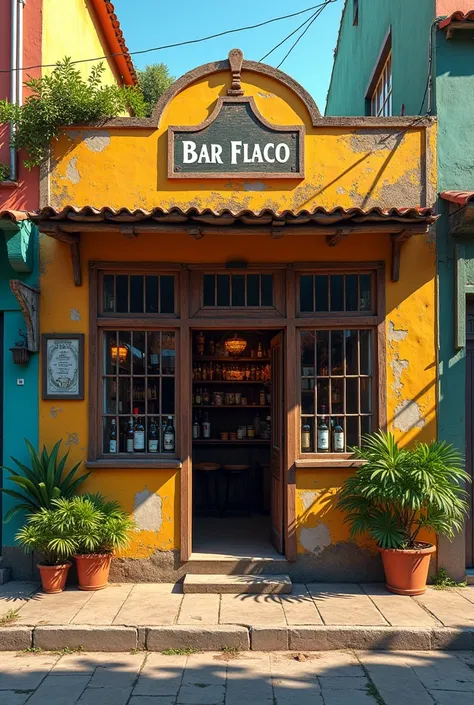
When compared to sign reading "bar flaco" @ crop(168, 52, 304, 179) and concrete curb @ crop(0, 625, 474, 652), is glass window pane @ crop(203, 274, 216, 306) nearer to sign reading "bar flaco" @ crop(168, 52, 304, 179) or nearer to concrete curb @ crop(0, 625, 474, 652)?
sign reading "bar flaco" @ crop(168, 52, 304, 179)

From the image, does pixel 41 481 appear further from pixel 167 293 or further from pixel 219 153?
pixel 219 153

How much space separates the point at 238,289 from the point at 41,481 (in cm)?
308

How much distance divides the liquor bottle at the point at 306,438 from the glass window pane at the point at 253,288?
5.09 ft

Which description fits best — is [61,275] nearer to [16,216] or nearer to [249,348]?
[16,216]

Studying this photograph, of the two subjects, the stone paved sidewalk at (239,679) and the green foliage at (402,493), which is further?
the green foliage at (402,493)

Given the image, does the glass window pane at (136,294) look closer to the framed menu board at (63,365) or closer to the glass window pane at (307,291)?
the framed menu board at (63,365)

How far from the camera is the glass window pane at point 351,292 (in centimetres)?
767

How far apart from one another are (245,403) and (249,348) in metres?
1.00

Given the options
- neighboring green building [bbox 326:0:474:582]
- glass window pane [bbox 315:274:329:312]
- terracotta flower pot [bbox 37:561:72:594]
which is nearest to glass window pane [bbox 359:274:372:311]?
glass window pane [bbox 315:274:329:312]

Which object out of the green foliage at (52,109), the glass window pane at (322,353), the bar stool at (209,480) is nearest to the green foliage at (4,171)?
the green foliage at (52,109)

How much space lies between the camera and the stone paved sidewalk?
16.4 ft

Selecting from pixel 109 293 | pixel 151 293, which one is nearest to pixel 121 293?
pixel 109 293

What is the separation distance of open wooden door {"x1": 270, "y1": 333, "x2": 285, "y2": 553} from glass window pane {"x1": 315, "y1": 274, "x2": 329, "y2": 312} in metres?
0.59

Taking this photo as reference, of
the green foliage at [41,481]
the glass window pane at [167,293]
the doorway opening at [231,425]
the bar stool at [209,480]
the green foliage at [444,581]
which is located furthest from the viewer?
the doorway opening at [231,425]
